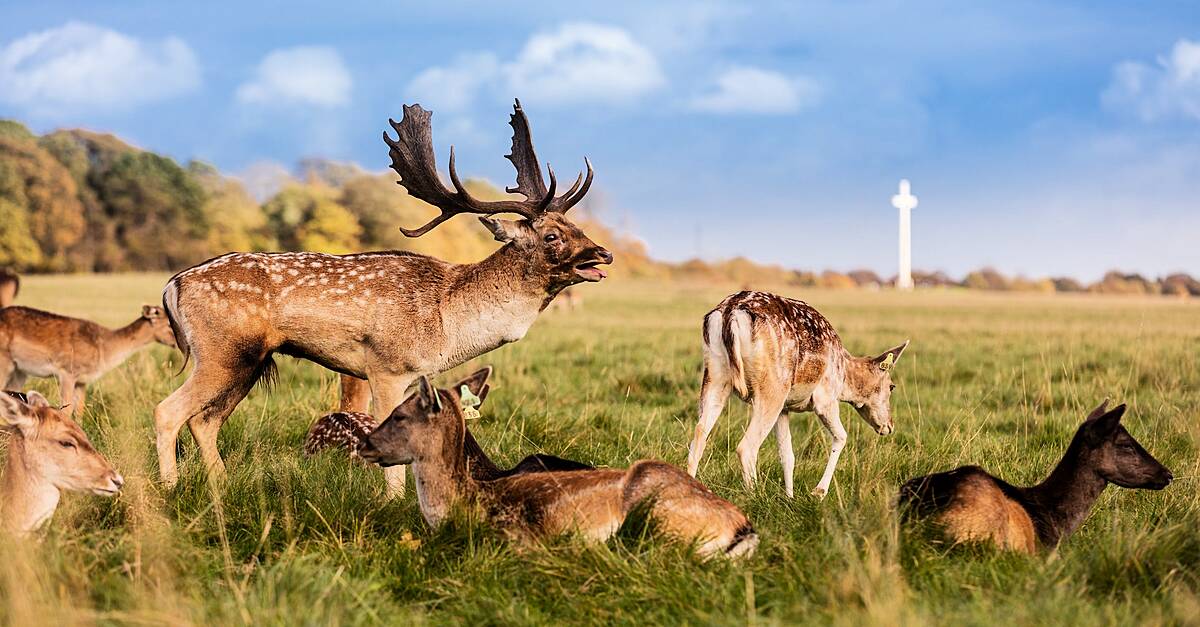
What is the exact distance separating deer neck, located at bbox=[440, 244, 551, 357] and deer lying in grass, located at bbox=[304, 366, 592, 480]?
1.18 ft

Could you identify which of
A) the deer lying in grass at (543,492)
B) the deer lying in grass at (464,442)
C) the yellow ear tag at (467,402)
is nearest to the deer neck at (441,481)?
the deer lying in grass at (543,492)

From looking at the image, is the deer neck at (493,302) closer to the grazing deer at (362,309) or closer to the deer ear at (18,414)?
the grazing deer at (362,309)

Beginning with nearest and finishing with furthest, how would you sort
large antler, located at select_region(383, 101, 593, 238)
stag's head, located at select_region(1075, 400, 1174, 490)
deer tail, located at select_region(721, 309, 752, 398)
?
1. stag's head, located at select_region(1075, 400, 1174, 490)
2. deer tail, located at select_region(721, 309, 752, 398)
3. large antler, located at select_region(383, 101, 593, 238)

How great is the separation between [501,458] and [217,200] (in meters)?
70.8

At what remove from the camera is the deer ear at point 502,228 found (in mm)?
6934

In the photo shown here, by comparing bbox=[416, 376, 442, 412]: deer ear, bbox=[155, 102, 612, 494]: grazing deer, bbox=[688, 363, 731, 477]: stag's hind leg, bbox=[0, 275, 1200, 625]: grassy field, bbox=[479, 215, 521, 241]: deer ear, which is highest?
bbox=[479, 215, 521, 241]: deer ear

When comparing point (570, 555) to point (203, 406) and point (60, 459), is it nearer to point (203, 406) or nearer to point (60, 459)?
point (60, 459)

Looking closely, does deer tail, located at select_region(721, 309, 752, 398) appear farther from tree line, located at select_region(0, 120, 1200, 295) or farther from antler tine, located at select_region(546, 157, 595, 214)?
tree line, located at select_region(0, 120, 1200, 295)

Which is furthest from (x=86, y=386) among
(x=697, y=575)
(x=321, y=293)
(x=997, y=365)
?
(x=997, y=365)

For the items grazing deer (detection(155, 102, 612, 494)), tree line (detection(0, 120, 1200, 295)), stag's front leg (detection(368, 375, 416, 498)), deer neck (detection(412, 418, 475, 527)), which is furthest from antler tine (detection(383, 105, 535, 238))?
tree line (detection(0, 120, 1200, 295))

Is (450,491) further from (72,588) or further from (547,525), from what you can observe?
(72,588)

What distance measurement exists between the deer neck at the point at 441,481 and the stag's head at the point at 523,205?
1884 mm

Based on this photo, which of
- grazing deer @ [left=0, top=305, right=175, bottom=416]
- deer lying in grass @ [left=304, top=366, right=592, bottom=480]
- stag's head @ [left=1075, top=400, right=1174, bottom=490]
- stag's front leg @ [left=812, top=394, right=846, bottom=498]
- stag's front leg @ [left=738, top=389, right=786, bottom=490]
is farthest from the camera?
grazing deer @ [left=0, top=305, right=175, bottom=416]

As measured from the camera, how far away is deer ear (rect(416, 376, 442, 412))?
4965 mm
